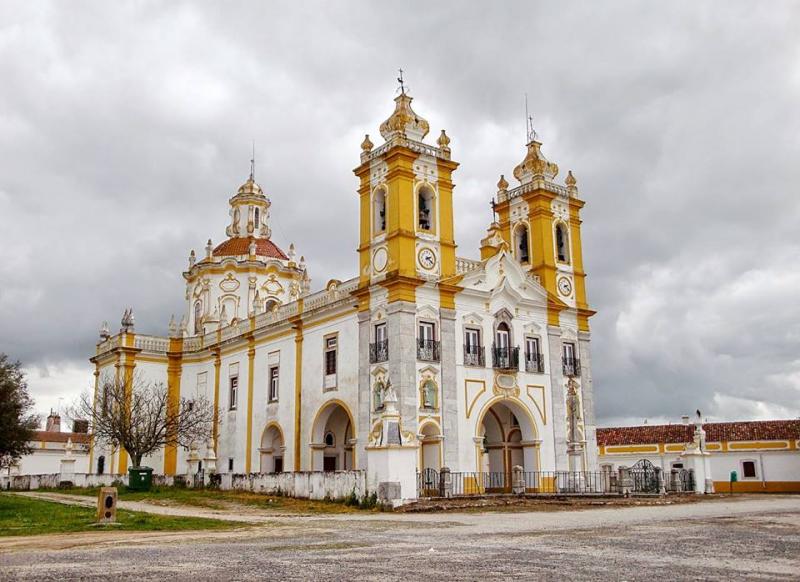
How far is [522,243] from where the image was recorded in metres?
35.3

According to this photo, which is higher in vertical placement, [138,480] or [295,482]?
[138,480]

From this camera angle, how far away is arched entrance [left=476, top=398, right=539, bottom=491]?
3072cm

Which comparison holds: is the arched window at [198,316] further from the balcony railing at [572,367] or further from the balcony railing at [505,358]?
the balcony railing at [572,367]

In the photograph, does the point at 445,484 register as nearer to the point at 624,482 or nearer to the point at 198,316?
the point at 624,482

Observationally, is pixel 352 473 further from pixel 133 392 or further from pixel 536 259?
pixel 133 392

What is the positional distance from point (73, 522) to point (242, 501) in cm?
899

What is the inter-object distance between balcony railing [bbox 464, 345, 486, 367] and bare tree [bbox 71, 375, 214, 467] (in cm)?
1364

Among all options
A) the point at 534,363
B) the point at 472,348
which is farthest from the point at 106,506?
the point at 534,363

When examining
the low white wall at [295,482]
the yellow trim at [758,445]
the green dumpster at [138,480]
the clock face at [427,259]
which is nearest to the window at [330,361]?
the low white wall at [295,482]

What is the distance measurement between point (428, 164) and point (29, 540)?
812 inches

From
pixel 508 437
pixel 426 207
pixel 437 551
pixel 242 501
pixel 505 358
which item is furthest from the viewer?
pixel 508 437

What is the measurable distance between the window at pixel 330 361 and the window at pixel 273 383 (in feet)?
13.8

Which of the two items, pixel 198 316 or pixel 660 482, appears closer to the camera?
pixel 660 482

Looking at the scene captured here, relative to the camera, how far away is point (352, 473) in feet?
78.1
